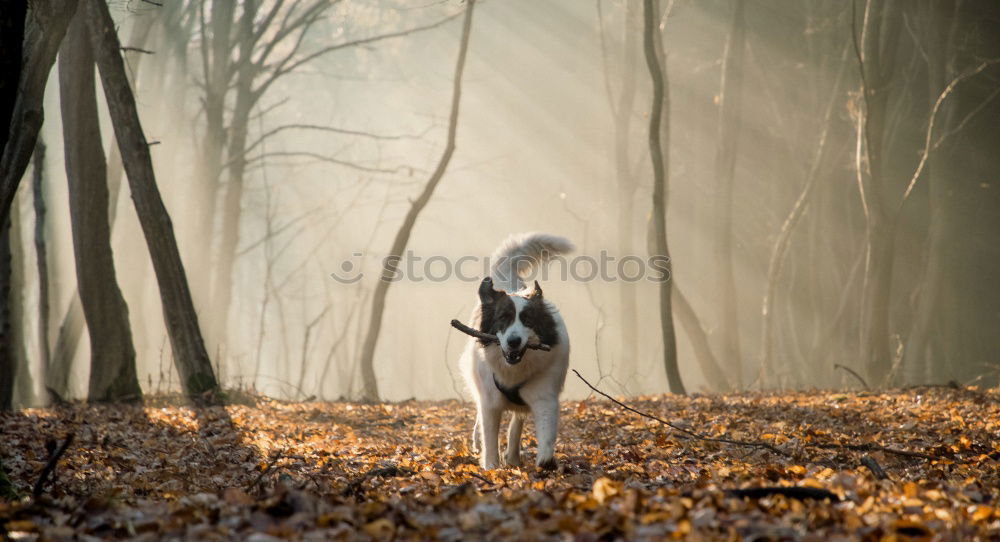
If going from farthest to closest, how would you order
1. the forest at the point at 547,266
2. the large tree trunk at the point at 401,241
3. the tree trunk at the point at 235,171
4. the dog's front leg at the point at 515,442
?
the tree trunk at the point at 235,171 < the large tree trunk at the point at 401,241 < the dog's front leg at the point at 515,442 < the forest at the point at 547,266

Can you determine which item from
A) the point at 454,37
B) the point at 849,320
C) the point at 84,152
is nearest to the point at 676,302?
the point at 84,152

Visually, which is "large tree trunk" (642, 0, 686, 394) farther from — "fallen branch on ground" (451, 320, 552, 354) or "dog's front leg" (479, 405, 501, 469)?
"fallen branch on ground" (451, 320, 552, 354)

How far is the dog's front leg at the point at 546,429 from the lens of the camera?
20.4 ft

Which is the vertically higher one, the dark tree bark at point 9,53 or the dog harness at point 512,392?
the dark tree bark at point 9,53

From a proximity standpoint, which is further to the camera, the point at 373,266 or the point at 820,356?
the point at 373,266

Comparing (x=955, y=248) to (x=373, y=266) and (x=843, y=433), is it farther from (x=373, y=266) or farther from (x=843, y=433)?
(x=373, y=266)

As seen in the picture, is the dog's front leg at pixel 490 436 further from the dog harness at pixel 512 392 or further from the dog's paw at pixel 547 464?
the dog's paw at pixel 547 464

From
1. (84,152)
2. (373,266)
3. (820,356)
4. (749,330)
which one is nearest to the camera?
(84,152)

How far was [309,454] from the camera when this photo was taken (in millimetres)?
7082

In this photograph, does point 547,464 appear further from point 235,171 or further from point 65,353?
point 235,171

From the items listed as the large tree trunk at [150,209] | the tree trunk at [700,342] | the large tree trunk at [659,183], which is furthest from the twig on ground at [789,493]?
the tree trunk at [700,342]

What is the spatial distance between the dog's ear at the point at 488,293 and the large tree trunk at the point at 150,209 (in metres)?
6.21

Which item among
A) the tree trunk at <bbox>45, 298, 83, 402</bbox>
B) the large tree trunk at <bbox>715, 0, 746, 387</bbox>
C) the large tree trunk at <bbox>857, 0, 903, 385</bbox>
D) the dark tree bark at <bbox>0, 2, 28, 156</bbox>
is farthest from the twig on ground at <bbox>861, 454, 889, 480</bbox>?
the large tree trunk at <bbox>715, 0, 746, 387</bbox>

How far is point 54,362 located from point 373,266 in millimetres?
48720
